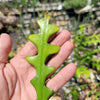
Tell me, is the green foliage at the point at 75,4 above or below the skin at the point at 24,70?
above

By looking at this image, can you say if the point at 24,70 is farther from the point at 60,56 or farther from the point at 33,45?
the point at 60,56

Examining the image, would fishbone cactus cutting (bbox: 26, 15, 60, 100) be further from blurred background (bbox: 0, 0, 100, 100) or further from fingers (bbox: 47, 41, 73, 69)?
blurred background (bbox: 0, 0, 100, 100)

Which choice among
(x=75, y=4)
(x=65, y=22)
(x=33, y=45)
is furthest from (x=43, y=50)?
(x=75, y=4)

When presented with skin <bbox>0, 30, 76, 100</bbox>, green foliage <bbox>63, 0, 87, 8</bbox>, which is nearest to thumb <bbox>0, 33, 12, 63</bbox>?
skin <bbox>0, 30, 76, 100</bbox>

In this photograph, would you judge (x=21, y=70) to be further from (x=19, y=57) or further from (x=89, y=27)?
(x=89, y=27)

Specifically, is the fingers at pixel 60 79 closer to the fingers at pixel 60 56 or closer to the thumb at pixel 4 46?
the fingers at pixel 60 56

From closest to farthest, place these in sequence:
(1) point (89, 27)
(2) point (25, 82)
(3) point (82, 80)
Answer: (2) point (25, 82)
(3) point (82, 80)
(1) point (89, 27)

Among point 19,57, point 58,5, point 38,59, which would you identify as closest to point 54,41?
point 38,59

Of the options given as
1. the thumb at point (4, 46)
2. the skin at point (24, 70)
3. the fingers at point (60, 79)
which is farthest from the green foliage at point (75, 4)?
the thumb at point (4, 46)

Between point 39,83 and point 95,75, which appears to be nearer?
point 39,83
